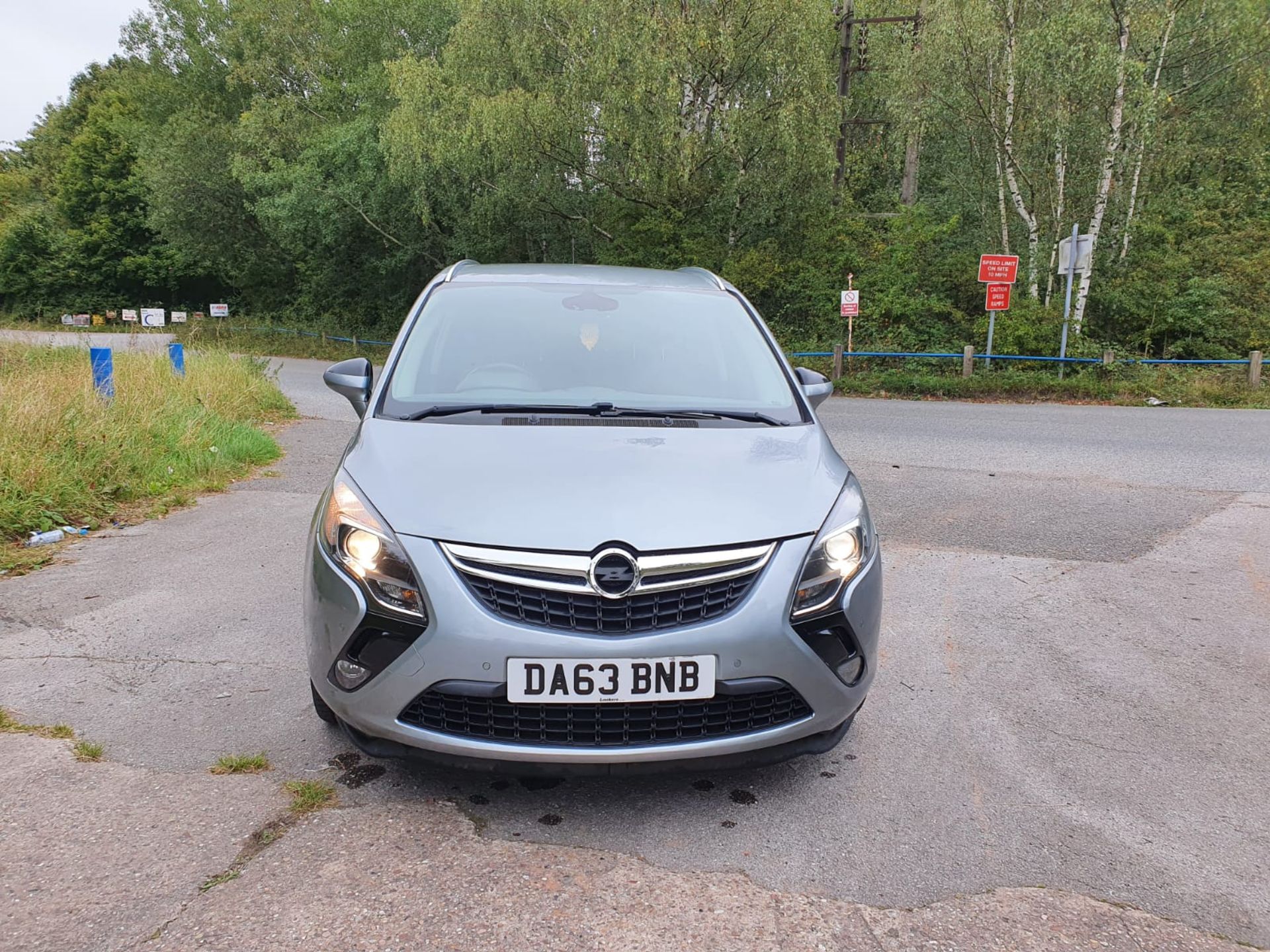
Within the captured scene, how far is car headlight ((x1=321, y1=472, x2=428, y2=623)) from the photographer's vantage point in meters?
2.54

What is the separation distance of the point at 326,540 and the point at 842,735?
1756 mm

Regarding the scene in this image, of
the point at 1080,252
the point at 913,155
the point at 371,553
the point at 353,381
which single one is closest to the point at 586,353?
the point at 353,381

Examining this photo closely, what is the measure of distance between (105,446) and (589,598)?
249 inches

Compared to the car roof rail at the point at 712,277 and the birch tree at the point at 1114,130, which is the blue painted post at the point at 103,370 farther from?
the birch tree at the point at 1114,130

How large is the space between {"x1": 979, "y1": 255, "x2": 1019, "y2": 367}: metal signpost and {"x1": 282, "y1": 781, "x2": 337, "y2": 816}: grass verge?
738 inches

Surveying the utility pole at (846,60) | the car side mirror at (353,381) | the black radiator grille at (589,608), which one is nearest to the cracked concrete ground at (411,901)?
the black radiator grille at (589,608)

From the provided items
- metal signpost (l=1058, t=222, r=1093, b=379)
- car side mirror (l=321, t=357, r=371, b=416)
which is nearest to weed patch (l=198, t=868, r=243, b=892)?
car side mirror (l=321, t=357, r=371, b=416)

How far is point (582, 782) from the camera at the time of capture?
294 cm

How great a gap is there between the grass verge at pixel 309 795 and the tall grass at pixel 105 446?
3.73 meters

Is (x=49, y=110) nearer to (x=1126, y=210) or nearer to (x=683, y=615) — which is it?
(x=1126, y=210)

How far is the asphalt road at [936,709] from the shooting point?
258 cm

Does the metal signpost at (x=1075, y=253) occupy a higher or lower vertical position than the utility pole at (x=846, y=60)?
lower

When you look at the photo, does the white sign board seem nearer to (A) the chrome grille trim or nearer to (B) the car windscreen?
(B) the car windscreen

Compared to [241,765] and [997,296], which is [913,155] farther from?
[241,765]
